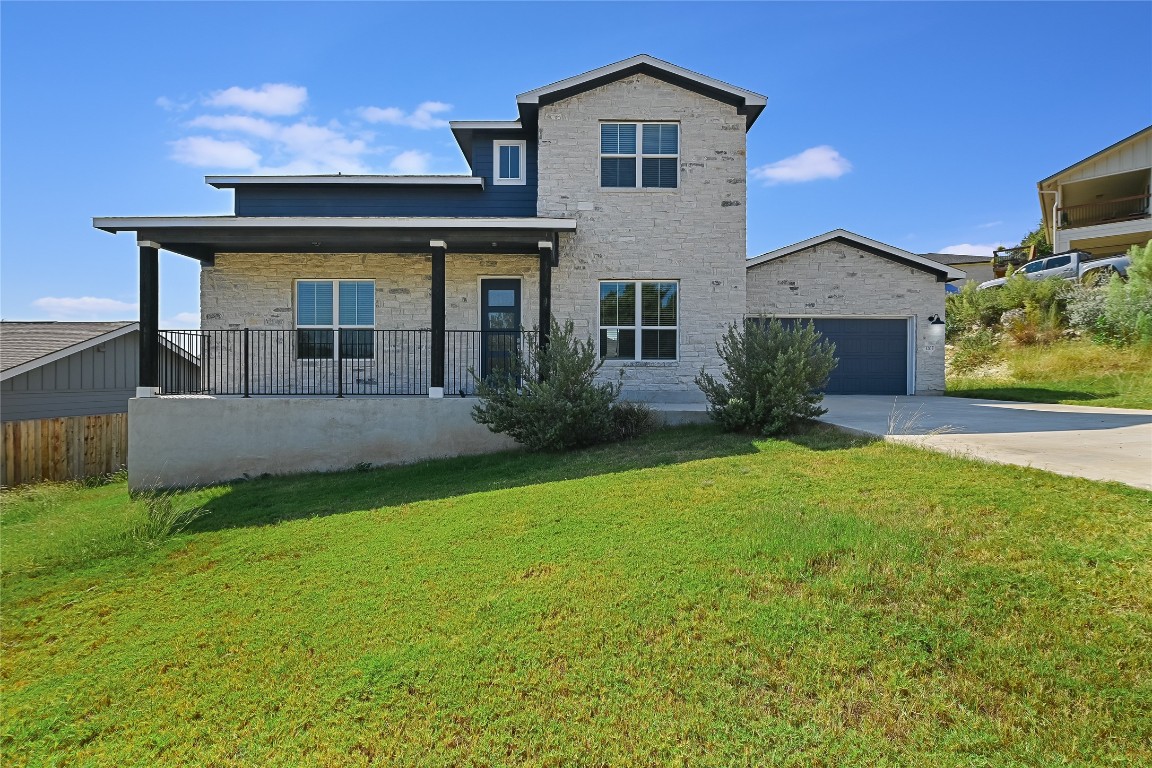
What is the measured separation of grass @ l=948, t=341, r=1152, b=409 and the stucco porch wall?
12.6 m

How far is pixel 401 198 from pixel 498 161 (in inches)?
91.7

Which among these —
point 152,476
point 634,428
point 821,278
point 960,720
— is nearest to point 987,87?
point 821,278

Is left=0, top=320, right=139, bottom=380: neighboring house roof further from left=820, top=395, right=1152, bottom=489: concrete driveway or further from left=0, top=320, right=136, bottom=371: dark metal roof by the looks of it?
left=820, top=395, right=1152, bottom=489: concrete driveway

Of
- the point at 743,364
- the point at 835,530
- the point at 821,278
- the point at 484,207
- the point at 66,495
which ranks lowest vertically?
the point at 66,495

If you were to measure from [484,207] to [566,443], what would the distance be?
648 cm

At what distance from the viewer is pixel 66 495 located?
11.5 metres

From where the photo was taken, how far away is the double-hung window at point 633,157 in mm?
11539

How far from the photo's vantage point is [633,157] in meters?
11.5

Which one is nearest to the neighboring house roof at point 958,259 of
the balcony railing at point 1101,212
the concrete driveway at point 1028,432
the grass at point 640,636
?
the balcony railing at point 1101,212

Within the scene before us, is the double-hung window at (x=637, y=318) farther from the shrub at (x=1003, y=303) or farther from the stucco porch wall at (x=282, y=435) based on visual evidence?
the shrub at (x=1003, y=303)

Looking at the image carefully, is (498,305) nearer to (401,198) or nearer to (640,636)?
(401,198)

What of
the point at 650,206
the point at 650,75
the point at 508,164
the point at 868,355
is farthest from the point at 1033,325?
the point at 508,164

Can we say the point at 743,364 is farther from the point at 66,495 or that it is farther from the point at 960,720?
the point at 66,495

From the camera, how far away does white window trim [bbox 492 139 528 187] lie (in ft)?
42.5
